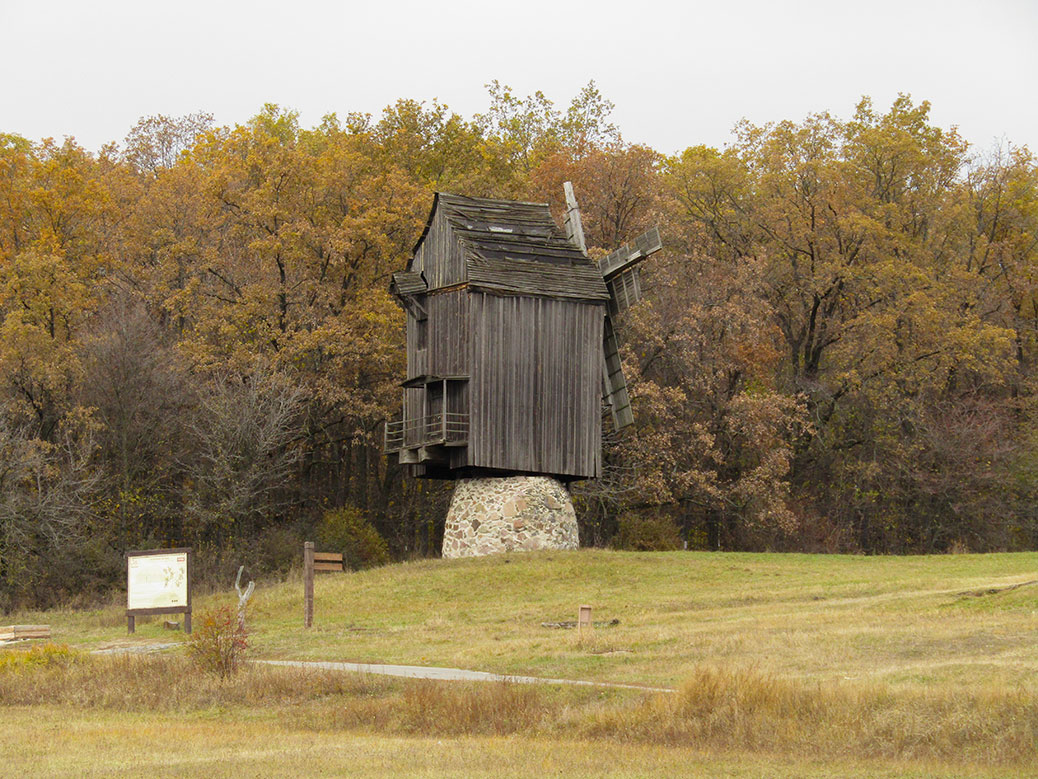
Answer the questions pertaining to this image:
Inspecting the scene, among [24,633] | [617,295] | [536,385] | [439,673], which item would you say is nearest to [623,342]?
[617,295]

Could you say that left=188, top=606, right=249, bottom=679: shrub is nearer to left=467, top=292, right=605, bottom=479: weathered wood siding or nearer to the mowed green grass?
the mowed green grass

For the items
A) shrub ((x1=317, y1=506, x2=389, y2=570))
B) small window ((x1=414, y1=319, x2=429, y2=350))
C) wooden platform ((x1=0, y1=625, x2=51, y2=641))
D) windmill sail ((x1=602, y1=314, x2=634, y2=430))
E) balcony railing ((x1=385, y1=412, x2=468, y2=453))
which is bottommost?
wooden platform ((x1=0, y1=625, x2=51, y2=641))

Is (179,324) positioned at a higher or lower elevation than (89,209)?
lower

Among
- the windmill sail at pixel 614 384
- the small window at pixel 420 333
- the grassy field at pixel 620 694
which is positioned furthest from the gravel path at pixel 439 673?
the windmill sail at pixel 614 384

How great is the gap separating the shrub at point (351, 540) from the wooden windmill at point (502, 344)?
3593 mm

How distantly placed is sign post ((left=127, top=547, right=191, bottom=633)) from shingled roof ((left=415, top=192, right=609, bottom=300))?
14.4 m

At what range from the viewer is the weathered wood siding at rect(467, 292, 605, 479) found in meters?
40.6

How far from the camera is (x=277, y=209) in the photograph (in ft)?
156

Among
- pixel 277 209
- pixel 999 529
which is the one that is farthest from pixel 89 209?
pixel 999 529

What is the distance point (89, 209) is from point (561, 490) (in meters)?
20.8

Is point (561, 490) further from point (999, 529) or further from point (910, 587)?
point (999, 529)

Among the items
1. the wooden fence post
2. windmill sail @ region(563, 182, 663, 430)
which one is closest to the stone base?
windmill sail @ region(563, 182, 663, 430)

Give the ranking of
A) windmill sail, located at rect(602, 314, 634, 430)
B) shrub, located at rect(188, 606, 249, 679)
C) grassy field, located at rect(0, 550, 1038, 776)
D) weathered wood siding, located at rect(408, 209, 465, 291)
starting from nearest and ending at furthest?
grassy field, located at rect(0, 550, 1038, 776) → shrub, located at rect(188, 606, 249, 679) → weathered wood siding, located at rect(408, 209, 465, 291) → windmill sail, located at rect(602, 314, 634, 430)

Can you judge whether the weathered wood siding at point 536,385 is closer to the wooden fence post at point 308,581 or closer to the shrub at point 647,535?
the shrub at point 647,535
